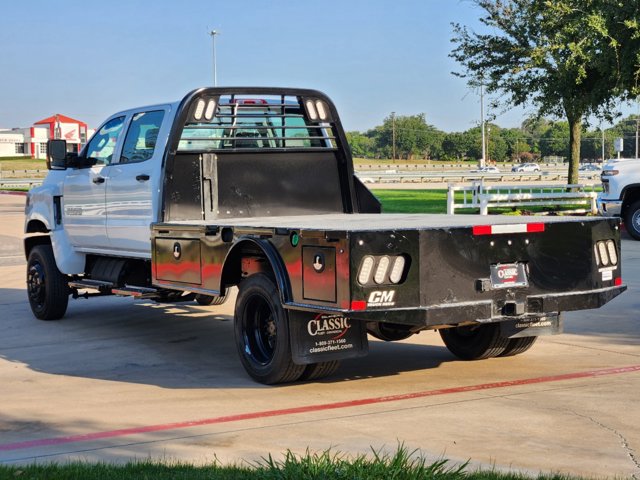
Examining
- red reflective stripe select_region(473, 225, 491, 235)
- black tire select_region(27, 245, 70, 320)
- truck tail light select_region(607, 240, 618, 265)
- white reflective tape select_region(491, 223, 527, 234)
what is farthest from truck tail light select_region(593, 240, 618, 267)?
black tire select_region(27, 245, 70, 320)

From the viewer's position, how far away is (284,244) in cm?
752

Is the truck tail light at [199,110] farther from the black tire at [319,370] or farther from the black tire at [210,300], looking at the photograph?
the black tire at [319,370]

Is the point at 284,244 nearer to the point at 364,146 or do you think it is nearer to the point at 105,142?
the point at 105,142

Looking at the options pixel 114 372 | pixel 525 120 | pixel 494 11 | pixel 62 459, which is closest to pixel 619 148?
pixel 525 120

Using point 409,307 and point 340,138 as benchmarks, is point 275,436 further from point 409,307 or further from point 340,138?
point 340,138

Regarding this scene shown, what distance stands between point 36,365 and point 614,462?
5492 mm

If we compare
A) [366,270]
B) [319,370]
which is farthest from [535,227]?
[319,370]

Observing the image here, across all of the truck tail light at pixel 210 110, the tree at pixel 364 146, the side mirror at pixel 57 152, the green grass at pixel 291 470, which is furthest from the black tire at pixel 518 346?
the tree at pixel 364 146

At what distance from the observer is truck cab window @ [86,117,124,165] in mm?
11023

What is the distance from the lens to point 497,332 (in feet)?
28.9

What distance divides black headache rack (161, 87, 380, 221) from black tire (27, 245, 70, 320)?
277cm

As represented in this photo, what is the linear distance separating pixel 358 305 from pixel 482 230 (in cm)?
116

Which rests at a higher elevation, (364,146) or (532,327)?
(364,146)

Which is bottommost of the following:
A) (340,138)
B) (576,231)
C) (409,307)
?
(409,307)
